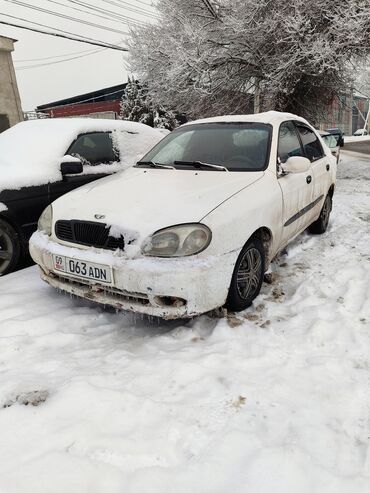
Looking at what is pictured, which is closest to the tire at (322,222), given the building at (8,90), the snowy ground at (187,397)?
the snowy ground at (187,397)

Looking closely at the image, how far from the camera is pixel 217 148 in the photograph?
3.85 meters

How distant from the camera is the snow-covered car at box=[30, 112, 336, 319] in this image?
2641 mm

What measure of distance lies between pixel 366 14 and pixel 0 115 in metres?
16.2

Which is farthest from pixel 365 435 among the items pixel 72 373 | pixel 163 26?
pixel 163 26

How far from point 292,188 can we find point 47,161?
2611 millimetres

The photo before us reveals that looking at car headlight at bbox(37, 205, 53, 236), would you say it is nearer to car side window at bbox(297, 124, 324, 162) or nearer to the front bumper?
the front bumper

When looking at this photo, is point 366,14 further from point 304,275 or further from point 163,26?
point 304,275

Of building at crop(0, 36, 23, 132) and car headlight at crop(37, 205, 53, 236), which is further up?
building at crop(0, 36, 23, 132)

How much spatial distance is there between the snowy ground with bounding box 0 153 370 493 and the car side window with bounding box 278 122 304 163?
1380mm

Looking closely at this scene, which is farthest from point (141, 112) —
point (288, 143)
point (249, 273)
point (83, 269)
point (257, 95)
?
point (83, 269)

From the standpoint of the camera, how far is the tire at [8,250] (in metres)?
3.90

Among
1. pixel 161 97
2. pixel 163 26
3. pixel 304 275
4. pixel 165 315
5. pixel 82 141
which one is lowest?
pixel 304 275

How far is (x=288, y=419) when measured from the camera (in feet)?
6.60

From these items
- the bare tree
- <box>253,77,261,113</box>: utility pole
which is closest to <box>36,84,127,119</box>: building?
the bare tree
